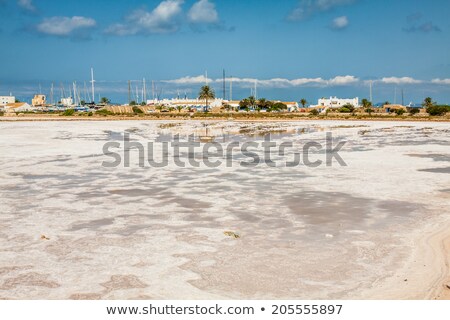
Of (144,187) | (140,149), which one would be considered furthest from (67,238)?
(140,149)

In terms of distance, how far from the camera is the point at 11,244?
9.50 metres

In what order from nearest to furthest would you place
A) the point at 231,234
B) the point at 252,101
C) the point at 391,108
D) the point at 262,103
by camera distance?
the point at 231,234
the point at 391,108
the point at 252,101
the point at 262,103

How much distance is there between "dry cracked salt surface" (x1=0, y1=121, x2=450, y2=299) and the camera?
7.30 meters

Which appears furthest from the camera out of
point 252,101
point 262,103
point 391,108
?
point 262,103

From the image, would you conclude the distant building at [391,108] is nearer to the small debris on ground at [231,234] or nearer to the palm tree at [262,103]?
the palm tree at [262,103]

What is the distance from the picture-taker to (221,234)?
1030cm

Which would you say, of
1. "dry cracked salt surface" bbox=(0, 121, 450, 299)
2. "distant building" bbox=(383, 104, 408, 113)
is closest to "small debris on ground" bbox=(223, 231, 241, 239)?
"dry cracked salt surface" bbox=(0, 121, 450, 299)

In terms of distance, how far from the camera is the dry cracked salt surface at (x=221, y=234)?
7297mm

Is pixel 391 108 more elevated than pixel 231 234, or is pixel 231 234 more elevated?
pixel 391 108

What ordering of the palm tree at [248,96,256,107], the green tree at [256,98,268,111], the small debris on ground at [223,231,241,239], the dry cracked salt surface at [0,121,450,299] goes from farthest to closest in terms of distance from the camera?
the green tree at [256,98,268,111], the palm tree at [248,96,256,107], the small debris on ground at [223,231,241,239], the dry cracked salt surface at [0,121,450,299]

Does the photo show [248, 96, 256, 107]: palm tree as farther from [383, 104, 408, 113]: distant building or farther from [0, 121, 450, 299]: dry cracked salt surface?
[0, 121, 450, 299]: dry cracked salt surface

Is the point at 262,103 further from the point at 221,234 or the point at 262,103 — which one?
the point at 221,234

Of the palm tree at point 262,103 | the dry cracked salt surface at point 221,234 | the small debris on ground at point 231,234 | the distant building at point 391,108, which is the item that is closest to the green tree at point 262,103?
the palm tree at point 262,103

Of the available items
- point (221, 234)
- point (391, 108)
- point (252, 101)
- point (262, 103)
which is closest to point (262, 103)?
point (262, 103)
